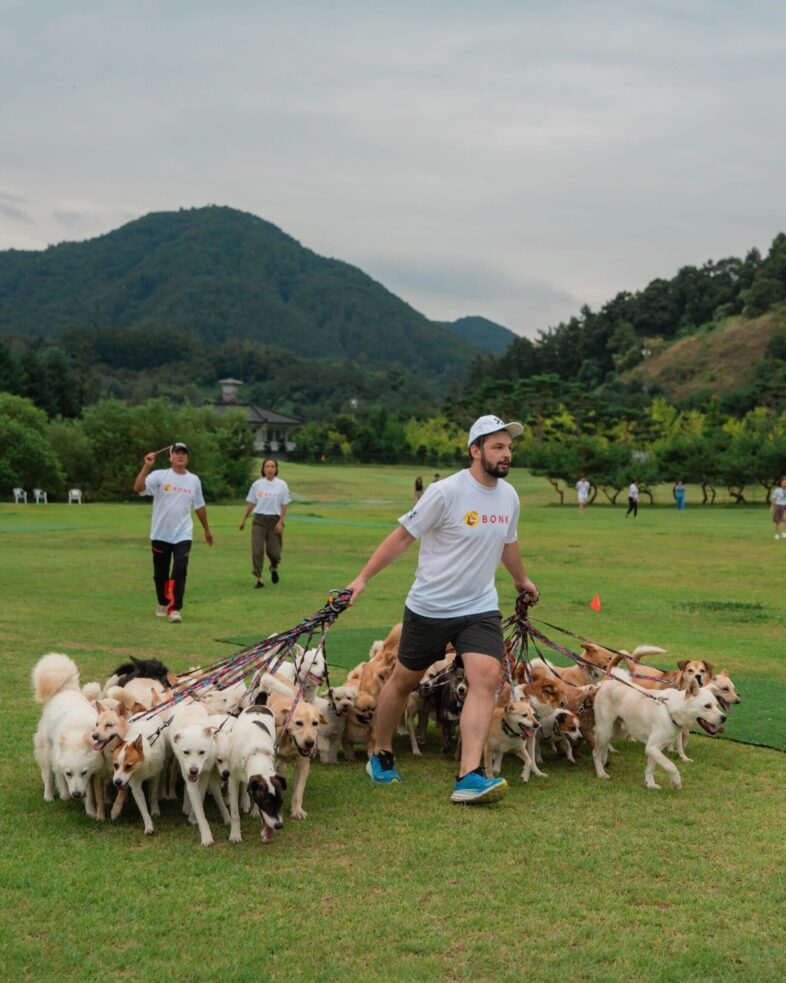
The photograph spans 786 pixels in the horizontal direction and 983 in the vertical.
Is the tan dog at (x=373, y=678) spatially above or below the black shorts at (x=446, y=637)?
below

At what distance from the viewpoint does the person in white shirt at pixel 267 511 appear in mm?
18344

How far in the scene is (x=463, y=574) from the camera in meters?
7.54

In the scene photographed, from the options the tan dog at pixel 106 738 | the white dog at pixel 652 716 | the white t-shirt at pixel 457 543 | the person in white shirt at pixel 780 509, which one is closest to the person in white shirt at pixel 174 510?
the white t-shirt at pixel 457 543

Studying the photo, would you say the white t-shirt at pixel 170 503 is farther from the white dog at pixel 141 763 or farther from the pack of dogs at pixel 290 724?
the white dog at pixel 141 763

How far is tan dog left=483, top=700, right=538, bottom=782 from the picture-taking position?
25.3 ft

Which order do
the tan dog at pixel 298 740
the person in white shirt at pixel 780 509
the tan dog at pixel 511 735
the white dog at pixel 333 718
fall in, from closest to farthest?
1. the tan dog at pixel 298 740
2. the tan dog at pixel 511 735
3. the white dog at pixel 333 718
4. the person in white shirt at pixel 780 509

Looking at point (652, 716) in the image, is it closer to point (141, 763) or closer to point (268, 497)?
point (141, 763)

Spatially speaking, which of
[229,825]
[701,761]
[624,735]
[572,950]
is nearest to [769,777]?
[701,761]

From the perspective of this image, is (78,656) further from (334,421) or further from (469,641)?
(334,421)

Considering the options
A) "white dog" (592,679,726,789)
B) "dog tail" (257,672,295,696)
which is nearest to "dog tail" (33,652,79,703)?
"dog tail" (257,672,295,696)

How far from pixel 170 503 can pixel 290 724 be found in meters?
8.12

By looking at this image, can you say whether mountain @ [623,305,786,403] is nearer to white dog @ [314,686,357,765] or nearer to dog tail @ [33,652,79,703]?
white dog @ [314,686,357,765]

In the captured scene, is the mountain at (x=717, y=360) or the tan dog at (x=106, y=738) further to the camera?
the mountain at (x=717, y=360)

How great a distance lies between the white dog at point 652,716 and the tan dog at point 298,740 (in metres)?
2.28
